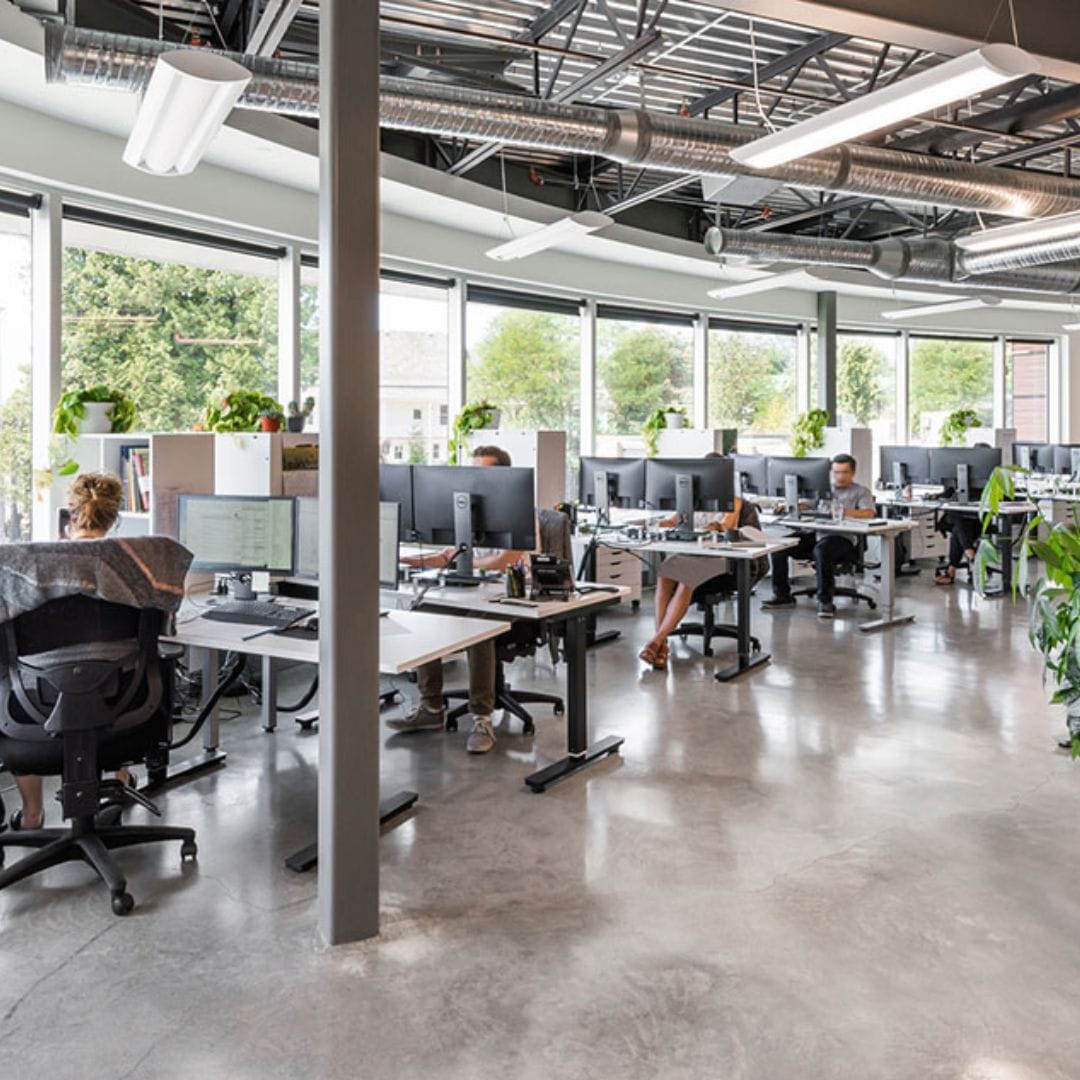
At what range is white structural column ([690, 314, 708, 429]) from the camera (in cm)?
1071

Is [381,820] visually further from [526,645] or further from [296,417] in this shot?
[296,417]

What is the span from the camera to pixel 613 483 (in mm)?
6695

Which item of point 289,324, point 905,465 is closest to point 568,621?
point 289,324

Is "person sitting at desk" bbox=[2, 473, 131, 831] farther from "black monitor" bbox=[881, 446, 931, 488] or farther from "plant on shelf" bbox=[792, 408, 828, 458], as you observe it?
"black monitor" bbox=[881, 446, 931, 488]

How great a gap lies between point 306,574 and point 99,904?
4.76 ft

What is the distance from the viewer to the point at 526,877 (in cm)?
308

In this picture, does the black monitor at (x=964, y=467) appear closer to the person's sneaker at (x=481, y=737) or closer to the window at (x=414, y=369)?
the window at (x=414, y=369)

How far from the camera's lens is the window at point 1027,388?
13.4 m

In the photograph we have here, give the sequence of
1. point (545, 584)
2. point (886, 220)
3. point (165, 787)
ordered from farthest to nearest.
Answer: point (886, 220), point (545, 584), point (165, 787)

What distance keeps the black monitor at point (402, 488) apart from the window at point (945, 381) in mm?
9335

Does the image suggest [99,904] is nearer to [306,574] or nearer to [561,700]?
[306,574]

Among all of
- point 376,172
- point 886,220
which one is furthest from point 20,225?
point 886,220

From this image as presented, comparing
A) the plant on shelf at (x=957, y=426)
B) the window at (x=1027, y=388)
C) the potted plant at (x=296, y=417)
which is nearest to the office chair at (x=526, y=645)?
the potted plant at (x=296, y=417)

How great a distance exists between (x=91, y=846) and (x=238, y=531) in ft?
4.63
